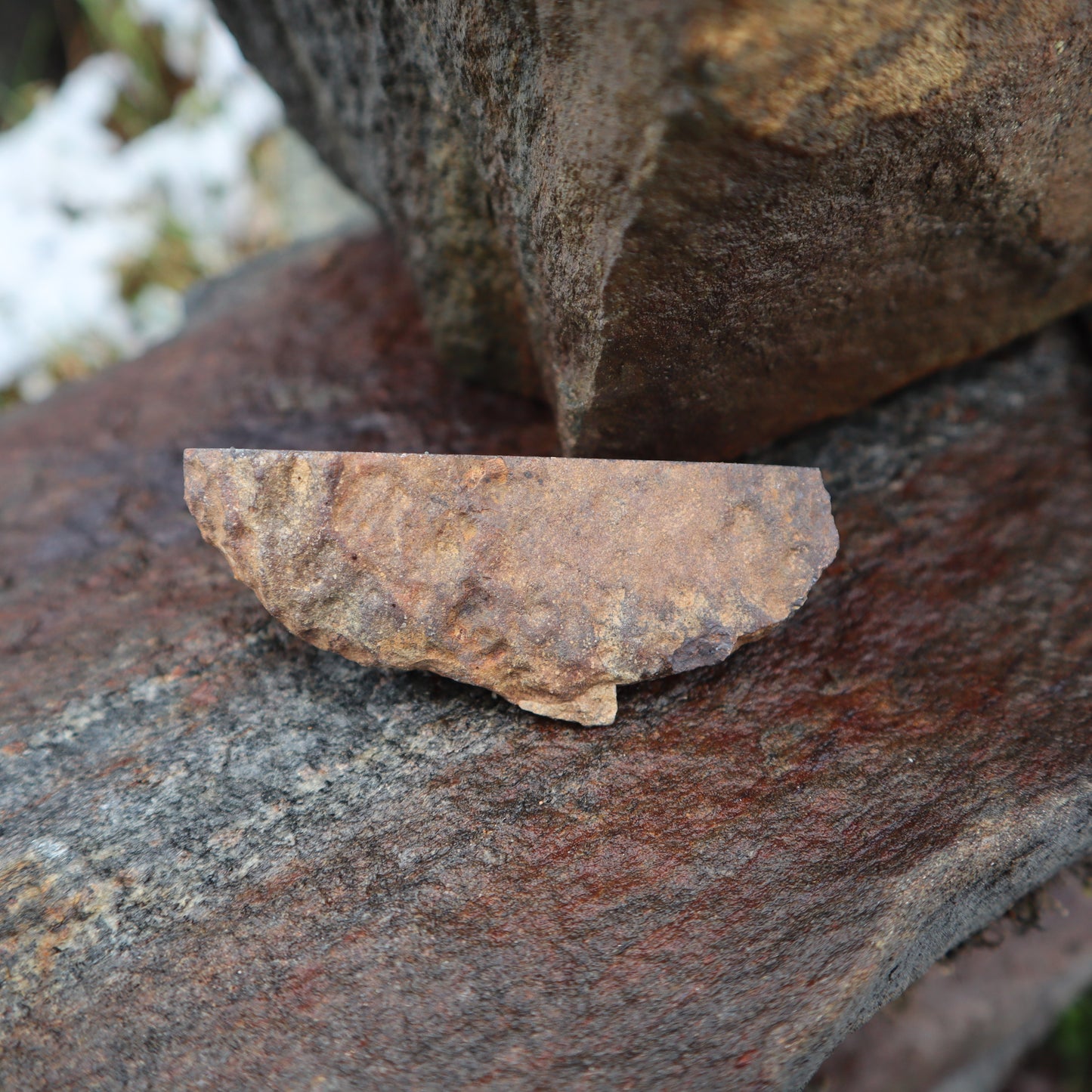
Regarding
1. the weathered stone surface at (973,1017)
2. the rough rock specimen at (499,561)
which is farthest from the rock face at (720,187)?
the weathered stone surface at (973,1017)

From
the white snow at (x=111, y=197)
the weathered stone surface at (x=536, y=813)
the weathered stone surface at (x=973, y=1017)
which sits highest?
the white snow at (x=111, y=197)

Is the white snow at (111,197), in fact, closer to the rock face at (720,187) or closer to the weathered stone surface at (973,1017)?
the rock face at (720,187)

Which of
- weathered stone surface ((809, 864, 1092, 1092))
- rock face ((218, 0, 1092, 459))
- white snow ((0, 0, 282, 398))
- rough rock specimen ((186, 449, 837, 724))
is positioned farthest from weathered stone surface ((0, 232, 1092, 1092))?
white snow ((0, 0, 282, 398))

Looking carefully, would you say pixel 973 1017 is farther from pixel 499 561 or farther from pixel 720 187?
pixel 720 187

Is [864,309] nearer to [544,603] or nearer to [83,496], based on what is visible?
[544,603]

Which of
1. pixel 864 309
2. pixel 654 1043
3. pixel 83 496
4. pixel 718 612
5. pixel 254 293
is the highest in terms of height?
pixel 254 293

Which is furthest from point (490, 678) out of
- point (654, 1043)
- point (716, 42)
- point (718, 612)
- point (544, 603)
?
point (716, 42)
